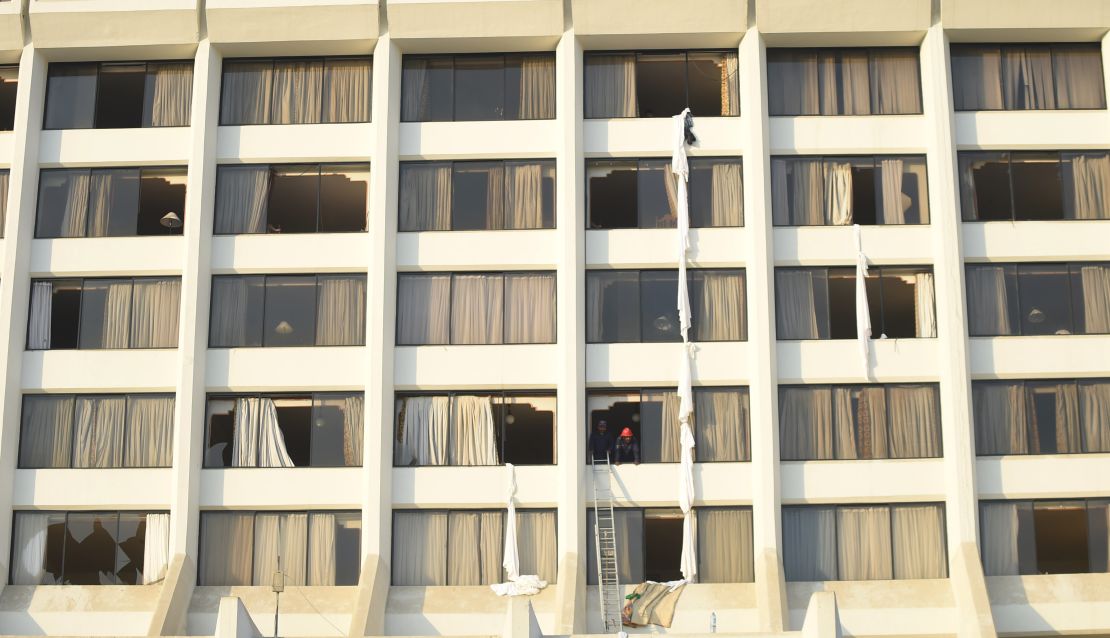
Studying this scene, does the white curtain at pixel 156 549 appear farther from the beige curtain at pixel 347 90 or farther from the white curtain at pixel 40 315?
the beige curtain at pixel 347 90

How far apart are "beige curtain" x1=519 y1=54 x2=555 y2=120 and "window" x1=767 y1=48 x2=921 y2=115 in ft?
19.8

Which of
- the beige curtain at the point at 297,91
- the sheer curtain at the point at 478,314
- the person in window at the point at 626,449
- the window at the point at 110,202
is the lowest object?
the person in window at the point at 626,449

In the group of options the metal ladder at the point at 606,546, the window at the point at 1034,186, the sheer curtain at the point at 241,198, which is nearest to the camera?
the metal ladder at the point at 606,546

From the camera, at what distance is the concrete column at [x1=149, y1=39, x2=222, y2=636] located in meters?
33.1

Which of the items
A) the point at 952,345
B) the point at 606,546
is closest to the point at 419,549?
the point at 606,546

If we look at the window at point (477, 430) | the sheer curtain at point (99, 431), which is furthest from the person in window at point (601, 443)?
the sheer curtain at point (99, 431)

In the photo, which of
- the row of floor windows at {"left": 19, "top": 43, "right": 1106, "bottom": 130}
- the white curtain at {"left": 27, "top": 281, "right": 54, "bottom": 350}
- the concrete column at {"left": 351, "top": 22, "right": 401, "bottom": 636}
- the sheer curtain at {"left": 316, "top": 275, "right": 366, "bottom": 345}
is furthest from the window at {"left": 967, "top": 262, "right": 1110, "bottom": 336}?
the white curtain at {"left": 27, "top": 281, "right": 54, "bottom": 350}

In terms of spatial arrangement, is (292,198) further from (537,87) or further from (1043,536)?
(1043,536)

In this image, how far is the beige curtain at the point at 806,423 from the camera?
3403 cm

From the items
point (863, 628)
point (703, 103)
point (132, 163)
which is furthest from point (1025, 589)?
point (132, 163)

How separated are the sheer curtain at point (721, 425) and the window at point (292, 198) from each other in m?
10.4

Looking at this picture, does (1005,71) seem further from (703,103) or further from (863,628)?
(863,628)

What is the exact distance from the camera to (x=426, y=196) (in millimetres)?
35688

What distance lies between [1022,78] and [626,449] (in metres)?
15.1
